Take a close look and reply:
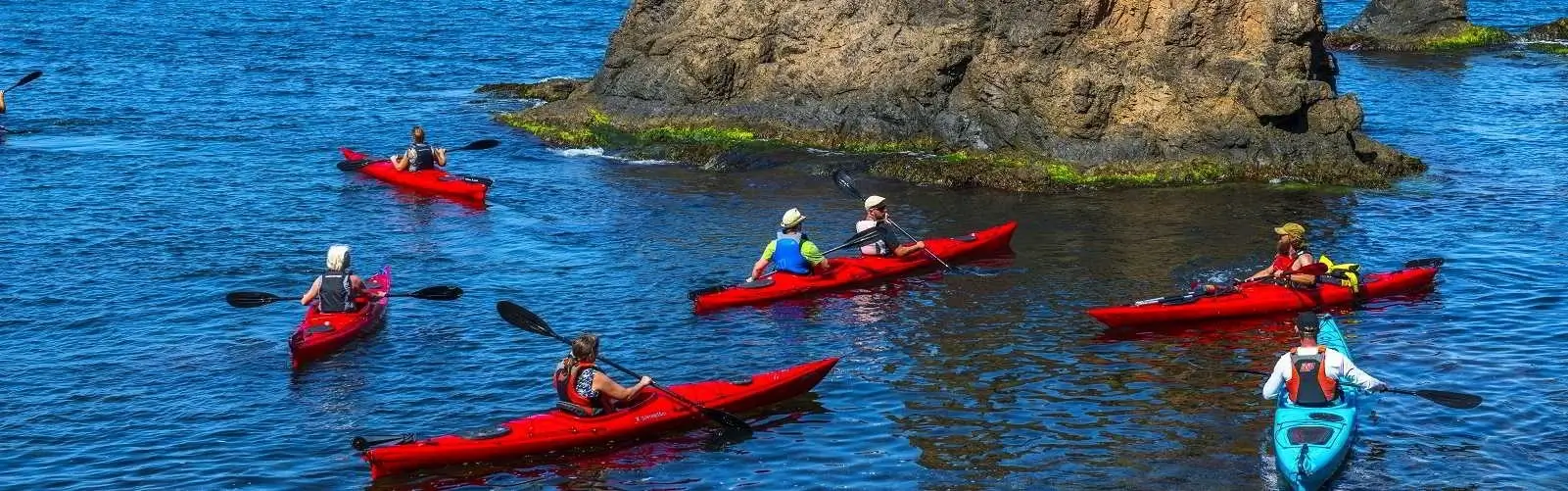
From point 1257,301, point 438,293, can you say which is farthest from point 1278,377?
point 438,293

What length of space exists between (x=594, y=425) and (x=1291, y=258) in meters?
9.43

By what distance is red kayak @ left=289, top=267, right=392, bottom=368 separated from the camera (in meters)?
17.5

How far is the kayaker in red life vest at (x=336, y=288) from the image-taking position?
60.1 ft

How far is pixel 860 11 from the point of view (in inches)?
1168

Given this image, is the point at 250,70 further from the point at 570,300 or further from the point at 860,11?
the point at 570,300

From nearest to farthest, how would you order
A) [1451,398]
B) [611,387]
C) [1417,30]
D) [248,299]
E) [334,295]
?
[1451,398]
[611,387]
[334,295]
[248,299]
[1417,30]

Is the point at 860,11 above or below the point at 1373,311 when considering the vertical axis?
above

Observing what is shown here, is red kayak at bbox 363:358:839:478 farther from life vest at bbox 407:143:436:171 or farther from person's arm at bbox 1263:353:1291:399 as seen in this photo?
life vest at bbox 407:143:436:171

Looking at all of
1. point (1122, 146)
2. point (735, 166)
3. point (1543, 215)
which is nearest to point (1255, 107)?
point (1122, 146)

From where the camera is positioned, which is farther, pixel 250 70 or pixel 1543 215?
pixel 250 70

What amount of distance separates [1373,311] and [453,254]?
12.6 meters

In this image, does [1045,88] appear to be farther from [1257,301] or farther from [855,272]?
[1257,301]

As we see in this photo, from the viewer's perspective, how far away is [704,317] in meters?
19.6

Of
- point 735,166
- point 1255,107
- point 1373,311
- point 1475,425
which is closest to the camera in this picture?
point 1475,425
